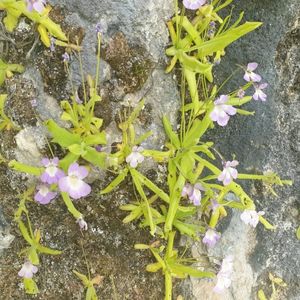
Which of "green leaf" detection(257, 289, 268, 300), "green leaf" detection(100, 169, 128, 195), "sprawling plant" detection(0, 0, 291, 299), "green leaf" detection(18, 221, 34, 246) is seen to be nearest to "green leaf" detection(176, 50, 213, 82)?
"sprawling plant" detection(0, 0, 291, 299)

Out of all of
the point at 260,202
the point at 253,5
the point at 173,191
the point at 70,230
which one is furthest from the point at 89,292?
the point at 253,5

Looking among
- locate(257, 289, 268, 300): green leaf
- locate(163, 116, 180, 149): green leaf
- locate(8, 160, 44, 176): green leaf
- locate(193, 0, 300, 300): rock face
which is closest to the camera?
locate(8, 160, 44, 176): green leaf

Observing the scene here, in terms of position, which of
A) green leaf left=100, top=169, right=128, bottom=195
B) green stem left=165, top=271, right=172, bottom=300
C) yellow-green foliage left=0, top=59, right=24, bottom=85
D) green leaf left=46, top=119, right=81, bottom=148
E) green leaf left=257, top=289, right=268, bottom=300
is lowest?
green leaf left=257, top=289, right=268, bottom=300

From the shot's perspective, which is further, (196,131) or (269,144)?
(269,144)

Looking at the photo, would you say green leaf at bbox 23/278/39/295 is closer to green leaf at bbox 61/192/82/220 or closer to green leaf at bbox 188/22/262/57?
green leaf at bbox 61/192/82/220

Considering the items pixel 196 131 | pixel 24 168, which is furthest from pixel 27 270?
pixel 196 131

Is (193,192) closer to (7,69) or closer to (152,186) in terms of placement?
(152,186)

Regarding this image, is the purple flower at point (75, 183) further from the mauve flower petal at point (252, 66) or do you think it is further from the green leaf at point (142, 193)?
the mauve flower petal at point (252, 66)

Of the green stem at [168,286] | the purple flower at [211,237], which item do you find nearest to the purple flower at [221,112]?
the purple flower at [211,237]
